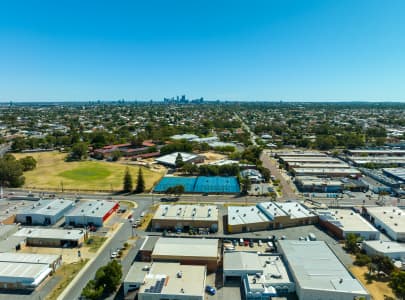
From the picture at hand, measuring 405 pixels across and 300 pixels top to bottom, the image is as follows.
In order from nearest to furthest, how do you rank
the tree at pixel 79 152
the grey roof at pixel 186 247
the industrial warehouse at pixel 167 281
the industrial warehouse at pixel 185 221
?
the industrial warehouse at pixel 167 281 < the grey roof at pixel 186 247 < the industrial warehouse at pixel 185 221 < the tree at pixel 79 152

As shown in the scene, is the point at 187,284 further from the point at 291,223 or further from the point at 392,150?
the point at 392,150

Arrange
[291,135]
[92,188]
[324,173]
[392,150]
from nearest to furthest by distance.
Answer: [92,188], [324,173], [392,150], [291,135]

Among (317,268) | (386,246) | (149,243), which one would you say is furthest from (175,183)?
(386,246)

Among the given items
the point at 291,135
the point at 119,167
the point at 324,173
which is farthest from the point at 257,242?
the point at 291,135

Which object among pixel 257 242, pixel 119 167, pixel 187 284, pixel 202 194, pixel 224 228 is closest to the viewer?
pixel 187 284

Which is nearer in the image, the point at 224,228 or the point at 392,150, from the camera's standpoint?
the point at 224,228

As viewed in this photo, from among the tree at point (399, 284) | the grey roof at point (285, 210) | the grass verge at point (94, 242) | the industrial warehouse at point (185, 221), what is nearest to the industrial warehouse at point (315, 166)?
the grey roof at point (285, 210)

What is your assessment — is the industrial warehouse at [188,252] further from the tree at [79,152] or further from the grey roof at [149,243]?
the tree at [79,152]

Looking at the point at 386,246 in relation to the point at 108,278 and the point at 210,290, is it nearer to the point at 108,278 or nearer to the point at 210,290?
the point at 210,290
